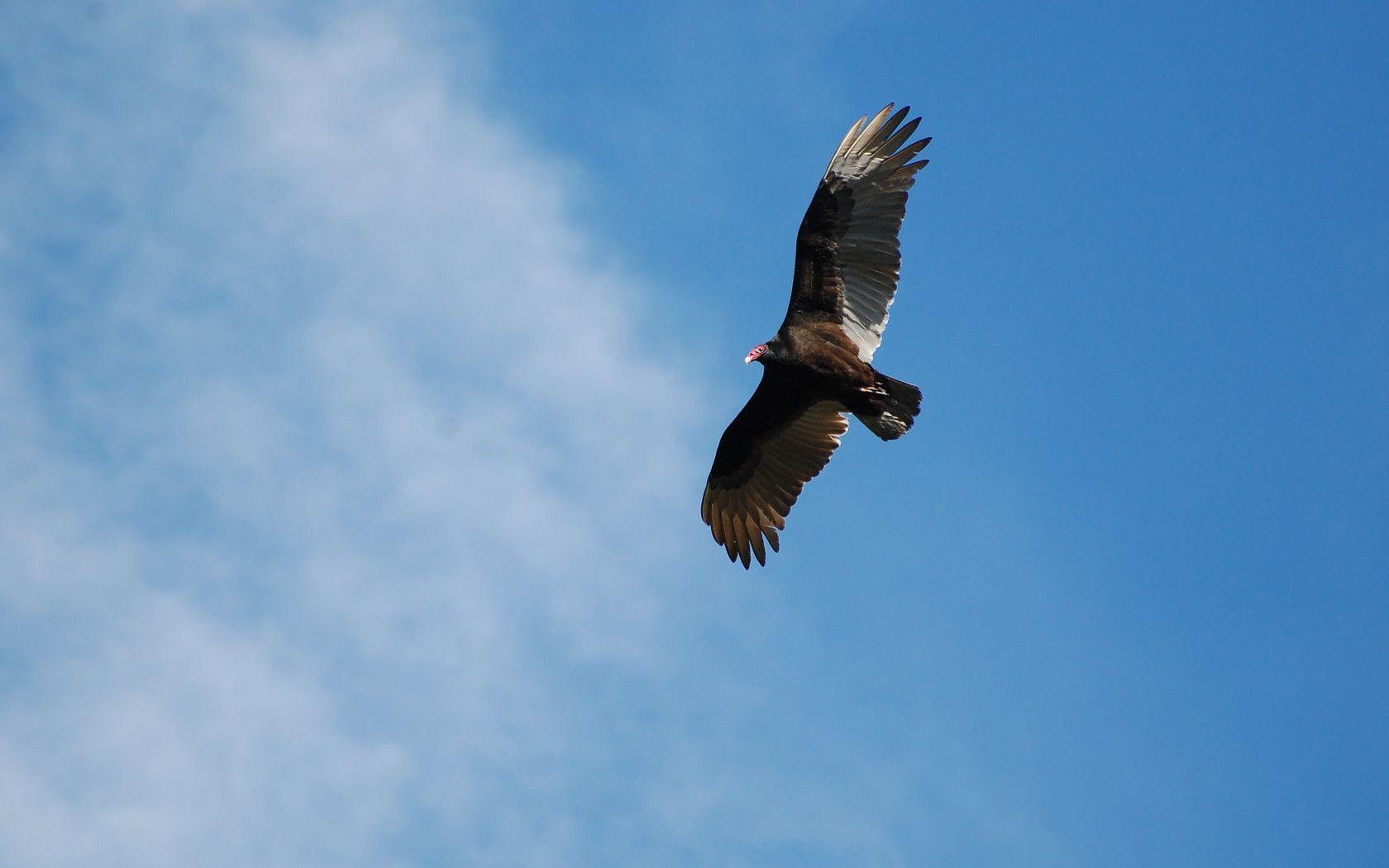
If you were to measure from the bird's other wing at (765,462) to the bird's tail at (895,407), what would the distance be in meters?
0.57

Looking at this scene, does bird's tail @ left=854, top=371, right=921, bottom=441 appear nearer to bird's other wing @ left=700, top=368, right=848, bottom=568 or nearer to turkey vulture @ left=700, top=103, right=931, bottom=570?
turkey vulture @ left=700, top=103, right=931, bottom=570

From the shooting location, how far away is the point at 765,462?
12359mm

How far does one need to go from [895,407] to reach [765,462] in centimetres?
150

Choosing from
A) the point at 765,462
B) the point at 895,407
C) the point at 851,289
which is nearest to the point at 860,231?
the point at 851,289

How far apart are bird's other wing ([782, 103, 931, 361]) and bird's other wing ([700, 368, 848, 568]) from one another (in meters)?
0.87

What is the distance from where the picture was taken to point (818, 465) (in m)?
12.2

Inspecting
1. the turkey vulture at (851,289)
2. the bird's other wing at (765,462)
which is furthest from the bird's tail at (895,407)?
the bird's other wing at (765,462)

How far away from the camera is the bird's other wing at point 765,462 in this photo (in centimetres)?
1202

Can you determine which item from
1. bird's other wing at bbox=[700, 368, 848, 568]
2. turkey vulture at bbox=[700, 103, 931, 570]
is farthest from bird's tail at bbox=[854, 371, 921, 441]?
bird's other wing at bbox=[700, 368, 848, 568]

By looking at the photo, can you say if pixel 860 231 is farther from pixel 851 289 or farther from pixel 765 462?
pixel 765 462

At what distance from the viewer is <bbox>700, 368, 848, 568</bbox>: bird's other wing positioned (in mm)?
12023

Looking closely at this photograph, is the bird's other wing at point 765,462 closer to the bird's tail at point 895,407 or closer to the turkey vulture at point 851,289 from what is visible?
the turkey vulture at point 851,289

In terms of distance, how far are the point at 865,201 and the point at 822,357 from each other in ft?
4.12

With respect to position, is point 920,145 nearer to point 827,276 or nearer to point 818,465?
point 827,276
